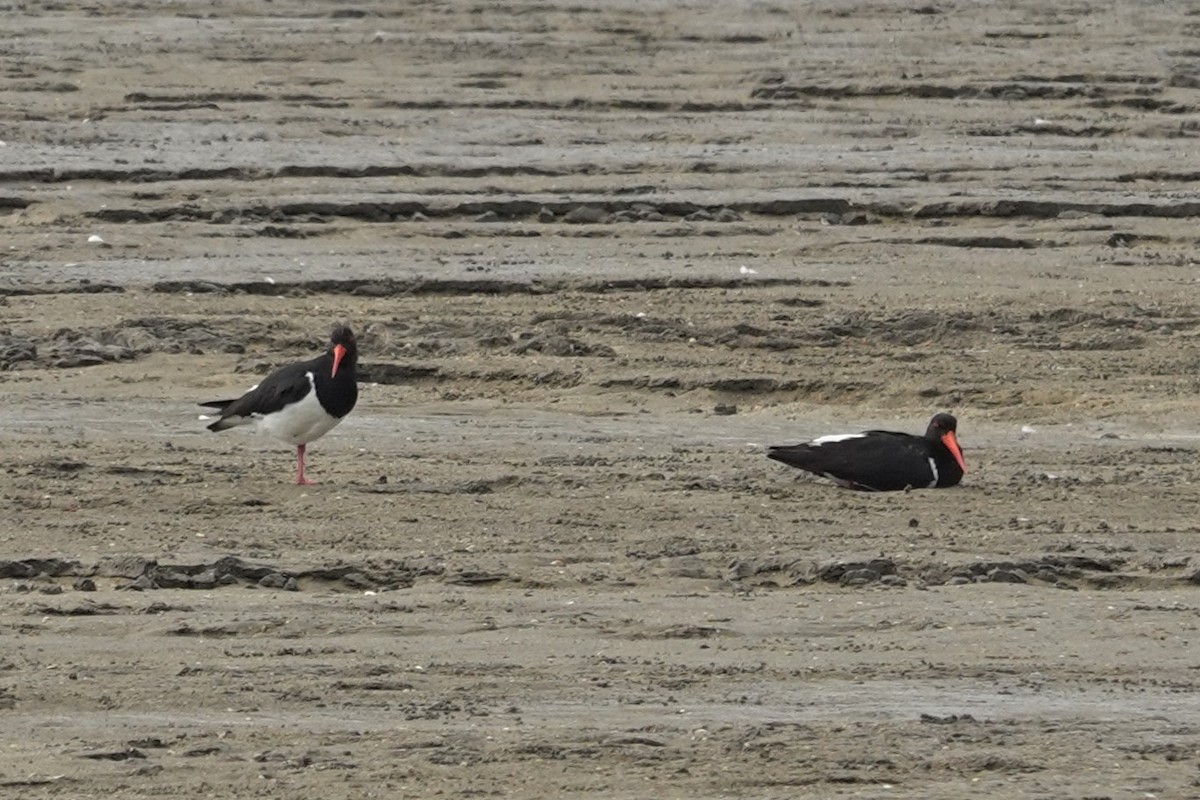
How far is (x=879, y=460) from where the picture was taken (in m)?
10.8

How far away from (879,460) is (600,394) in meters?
2.43

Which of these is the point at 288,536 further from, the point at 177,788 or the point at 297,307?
the point at 297,307

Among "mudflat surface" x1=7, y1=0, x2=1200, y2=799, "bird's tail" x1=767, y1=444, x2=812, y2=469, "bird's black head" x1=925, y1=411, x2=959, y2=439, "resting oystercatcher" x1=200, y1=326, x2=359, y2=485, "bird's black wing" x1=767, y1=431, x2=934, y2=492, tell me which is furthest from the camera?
"resting oystercatcher" x1=200, y1=326, x2=359, y2=485

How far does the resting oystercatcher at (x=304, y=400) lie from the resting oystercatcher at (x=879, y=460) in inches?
74.7

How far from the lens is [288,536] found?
9.68 meters

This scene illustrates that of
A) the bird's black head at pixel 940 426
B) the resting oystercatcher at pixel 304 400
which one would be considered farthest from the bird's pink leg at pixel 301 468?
the bird's black head at pixel 940 426

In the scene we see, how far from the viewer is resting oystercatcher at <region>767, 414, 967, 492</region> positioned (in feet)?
35.2

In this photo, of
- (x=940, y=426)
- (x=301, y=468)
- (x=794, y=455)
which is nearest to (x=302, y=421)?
(x=301, y=468)

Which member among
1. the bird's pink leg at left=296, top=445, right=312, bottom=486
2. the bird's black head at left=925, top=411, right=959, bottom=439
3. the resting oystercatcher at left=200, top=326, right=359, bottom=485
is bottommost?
the bird's pink leg at left=296, top=445, right=312, bottom=486

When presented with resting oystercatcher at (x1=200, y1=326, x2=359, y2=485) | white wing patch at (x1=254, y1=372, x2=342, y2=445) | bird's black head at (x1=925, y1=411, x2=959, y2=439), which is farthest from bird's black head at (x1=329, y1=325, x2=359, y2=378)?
bird's black head at (x1=925, y1=411, x2=959, y2=439)

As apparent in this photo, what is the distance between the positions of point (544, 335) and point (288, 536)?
4119 mm

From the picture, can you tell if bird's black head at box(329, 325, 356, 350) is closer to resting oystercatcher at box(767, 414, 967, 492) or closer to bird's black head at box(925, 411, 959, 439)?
resting oystercatcher at box(767, 414, 967, 492)

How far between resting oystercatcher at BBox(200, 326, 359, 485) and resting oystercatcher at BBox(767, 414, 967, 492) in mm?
1898

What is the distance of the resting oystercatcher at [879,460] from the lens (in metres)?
10.7
